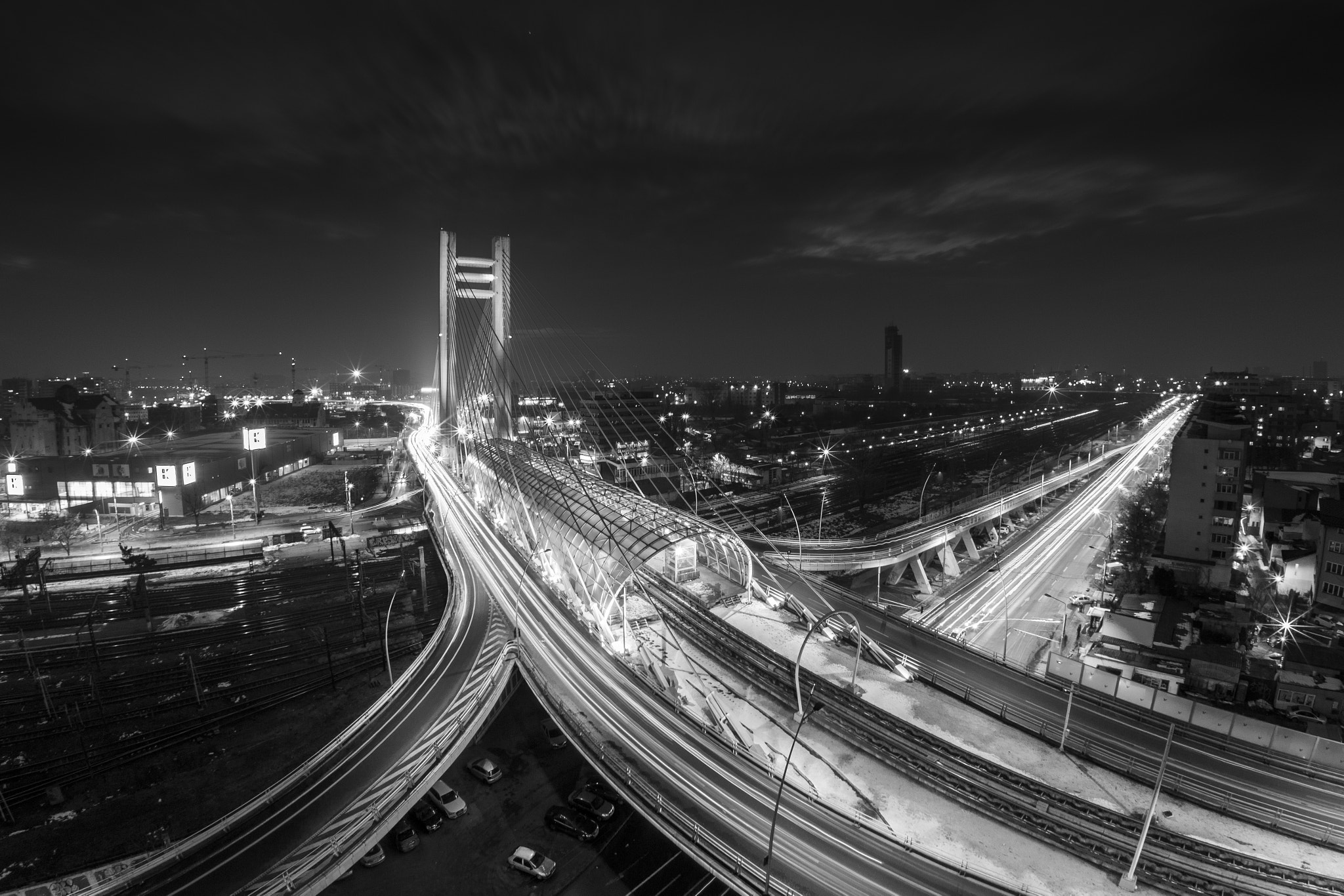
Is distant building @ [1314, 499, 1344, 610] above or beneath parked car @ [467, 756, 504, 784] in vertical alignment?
above

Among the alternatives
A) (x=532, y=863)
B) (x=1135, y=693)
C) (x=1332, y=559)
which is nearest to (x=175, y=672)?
(x=532, y=863)

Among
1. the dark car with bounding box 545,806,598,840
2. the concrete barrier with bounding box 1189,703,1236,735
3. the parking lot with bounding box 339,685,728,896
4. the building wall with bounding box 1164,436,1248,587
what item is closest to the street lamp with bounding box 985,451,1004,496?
the building wall with bounding box 1164,436,1248,587

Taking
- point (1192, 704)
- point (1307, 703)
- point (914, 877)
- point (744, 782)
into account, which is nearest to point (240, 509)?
point (744, 782)

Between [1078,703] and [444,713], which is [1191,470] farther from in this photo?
[444,713]

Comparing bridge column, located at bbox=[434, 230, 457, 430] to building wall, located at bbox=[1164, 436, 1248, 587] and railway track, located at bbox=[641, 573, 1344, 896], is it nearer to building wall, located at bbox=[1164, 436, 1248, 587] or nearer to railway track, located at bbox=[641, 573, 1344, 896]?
railway track, located at bbox=[641, 573, 1344, 896]

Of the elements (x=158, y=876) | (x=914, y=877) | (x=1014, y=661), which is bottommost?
(x=1014, y=661)

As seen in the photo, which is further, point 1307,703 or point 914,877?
point 1307,703

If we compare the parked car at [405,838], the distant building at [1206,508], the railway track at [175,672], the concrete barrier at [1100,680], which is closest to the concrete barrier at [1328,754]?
the concrete barrier at [1100,680]

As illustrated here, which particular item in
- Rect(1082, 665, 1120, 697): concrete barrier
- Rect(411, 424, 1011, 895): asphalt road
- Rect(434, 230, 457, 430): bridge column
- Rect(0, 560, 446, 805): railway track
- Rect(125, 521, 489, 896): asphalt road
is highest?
Rect(434, 230, 457, 430): bridge column
